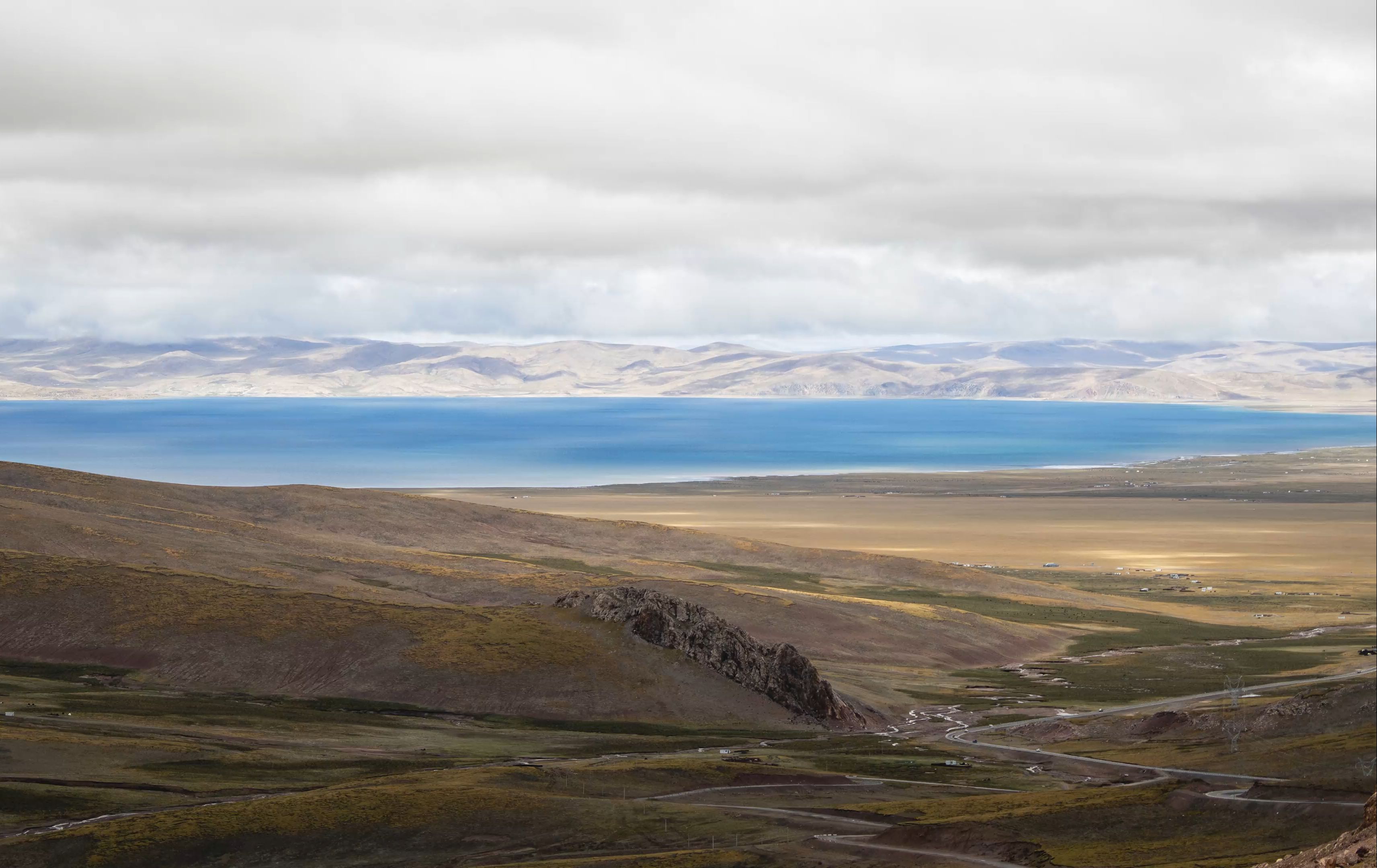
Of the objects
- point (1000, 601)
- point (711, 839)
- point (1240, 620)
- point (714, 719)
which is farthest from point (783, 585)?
point (711, 839)

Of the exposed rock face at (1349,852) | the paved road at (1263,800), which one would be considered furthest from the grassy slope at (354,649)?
the exposed rock face at (1349,852)

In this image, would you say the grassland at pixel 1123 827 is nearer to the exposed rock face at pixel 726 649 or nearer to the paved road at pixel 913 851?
the paved road at pixel 913 851

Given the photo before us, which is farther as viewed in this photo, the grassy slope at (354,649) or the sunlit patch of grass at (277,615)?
the sunlit patch of grass at (277,615)

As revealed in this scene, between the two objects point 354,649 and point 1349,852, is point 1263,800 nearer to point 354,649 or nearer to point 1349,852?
point 1349,852

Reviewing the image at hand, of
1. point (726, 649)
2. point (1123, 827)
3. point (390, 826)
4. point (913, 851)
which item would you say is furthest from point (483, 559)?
point (913, 851)

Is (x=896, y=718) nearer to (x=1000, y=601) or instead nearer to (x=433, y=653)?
(x=433, y=653)

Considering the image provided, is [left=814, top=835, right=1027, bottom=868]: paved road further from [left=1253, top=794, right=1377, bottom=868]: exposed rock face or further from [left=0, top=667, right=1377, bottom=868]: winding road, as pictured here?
[left=1253, top=794, right=1377, bottom=868]: exposed rock face
